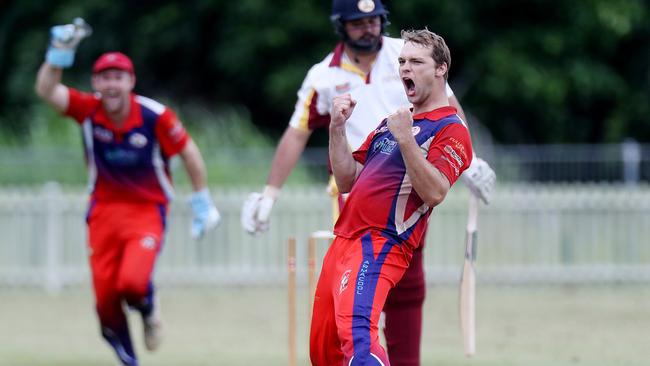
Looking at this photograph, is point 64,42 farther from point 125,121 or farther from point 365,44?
point 365,44

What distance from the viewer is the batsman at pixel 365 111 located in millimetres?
7055

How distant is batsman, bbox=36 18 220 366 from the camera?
873cm

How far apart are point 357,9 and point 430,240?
27.1 feet

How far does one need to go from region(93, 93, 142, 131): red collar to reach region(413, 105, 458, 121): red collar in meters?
3.33

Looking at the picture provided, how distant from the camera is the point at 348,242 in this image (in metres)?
5.94

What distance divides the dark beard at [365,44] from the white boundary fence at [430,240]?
311 inches

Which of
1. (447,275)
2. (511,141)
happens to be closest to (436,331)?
(447,275)

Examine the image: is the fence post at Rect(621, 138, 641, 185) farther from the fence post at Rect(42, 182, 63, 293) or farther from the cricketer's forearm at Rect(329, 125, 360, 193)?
the cricketer's forearm at Rect(329, 125, 360, 193)

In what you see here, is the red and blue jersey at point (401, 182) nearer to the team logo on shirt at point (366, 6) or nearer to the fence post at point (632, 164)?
the team logo on shirt at point (366, 6)

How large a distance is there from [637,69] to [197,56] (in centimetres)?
790

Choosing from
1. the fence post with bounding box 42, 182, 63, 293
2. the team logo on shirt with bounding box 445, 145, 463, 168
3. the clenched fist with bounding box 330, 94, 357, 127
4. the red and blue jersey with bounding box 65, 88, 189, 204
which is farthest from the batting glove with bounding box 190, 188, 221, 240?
the fence post with bounding box 42, 182, 63, 293

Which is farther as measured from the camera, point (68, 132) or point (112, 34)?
point (112, 34)

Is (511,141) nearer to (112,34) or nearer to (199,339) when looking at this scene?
(112,34)

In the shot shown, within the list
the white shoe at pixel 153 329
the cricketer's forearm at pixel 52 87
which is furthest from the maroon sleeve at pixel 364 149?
the white shoe at pixel 153 329
